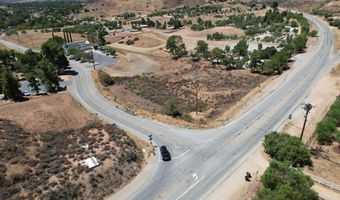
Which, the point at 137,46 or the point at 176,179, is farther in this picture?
the point at 137,46

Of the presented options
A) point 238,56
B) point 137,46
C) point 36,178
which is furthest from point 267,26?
point 36,178

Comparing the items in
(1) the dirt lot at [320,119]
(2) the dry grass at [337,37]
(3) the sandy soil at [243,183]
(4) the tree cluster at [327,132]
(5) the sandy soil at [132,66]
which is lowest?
(5) the sandy soil at [132,66]

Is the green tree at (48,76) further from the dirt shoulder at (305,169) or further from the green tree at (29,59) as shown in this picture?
the dirt shoulder at (305,169)

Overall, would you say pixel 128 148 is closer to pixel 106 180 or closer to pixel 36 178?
pixel 106 180

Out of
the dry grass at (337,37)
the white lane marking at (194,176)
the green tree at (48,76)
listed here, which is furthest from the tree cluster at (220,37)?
the white lane marking at (194,176)

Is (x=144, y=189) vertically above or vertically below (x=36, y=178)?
below

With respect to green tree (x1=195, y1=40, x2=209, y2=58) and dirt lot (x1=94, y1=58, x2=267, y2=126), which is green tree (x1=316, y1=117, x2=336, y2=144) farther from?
green tree (x1=195, y1=40, x2=209, y2=58)
